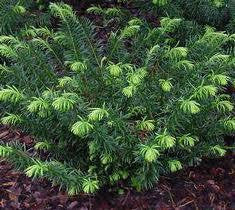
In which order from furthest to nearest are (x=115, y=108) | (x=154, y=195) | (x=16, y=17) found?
(x=16, y=17) < (x=154, y=195) < (x=115, y=108)

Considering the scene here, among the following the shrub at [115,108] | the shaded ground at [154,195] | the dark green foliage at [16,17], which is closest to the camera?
the shrub at [115,108]

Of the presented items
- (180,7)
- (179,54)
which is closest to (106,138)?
(179,54)

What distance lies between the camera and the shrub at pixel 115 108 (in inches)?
121

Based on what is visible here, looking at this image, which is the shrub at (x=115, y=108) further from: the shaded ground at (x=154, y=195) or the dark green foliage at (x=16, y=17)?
the dark green foliage at (x=16, y=17)

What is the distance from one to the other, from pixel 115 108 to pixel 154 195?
2.37ft

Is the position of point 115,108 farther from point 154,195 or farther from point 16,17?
point 16,17

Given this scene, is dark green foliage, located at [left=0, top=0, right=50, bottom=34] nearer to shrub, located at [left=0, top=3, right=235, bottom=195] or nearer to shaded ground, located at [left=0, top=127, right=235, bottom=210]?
shrub, located at [left=0, top=3, right=235, bottom=195]

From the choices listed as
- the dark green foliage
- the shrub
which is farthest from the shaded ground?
the dark green foliage

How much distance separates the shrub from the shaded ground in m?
0.13

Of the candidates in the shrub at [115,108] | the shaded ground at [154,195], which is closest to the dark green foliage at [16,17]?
the shrub at [115,108]

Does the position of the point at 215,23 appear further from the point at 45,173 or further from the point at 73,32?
the point at 45,173

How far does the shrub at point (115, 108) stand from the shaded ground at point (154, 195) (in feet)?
0.44

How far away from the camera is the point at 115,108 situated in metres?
3.35

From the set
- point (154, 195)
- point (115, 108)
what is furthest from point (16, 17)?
point (154, 195)
